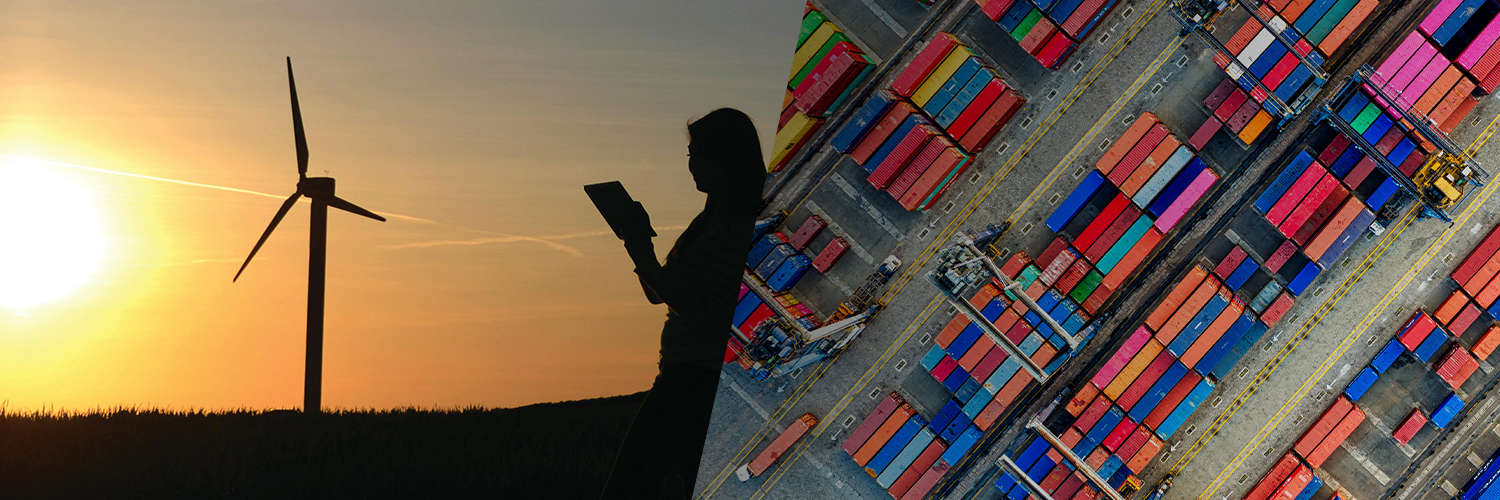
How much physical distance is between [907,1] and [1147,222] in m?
12.9

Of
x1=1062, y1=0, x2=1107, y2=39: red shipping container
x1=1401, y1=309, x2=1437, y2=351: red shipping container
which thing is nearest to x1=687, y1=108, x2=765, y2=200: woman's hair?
x1=1062, y1=0, x2=1107, y2=39: red shipping container

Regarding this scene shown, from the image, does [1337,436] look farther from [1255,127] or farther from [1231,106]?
[1231,106]

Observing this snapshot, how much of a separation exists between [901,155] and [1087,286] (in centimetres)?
902

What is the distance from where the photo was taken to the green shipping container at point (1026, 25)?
35.2m

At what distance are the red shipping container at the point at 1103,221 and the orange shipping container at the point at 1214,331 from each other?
5183mm

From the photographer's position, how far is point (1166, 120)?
35.5 metres

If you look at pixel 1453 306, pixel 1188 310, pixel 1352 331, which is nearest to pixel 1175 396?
pixel 1188 310

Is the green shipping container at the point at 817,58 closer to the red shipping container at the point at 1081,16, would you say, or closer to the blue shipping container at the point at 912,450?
the red shipping container at the point at 1081,16

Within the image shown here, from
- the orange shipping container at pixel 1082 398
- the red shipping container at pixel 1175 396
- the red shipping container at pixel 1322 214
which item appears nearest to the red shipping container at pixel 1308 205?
the red shipping container at pixel 1322 214

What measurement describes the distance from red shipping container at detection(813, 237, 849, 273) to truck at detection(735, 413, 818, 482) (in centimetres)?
624

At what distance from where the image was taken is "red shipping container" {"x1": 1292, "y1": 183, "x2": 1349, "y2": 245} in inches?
1366

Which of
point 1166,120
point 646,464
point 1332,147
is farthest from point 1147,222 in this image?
point 646,464

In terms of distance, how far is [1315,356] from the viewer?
3597cm

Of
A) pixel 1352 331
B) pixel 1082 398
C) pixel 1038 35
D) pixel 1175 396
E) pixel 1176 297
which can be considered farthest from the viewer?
pixel 1082 398
